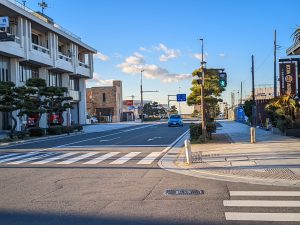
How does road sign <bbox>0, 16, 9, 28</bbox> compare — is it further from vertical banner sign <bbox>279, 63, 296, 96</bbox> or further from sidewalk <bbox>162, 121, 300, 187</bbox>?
vertical banner sign <bbox>279, 63, 296, 96</bbox>

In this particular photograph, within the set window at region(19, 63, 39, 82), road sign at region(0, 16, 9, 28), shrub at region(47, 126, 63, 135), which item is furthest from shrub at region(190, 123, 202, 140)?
window at region(19, 63, 39, 82)

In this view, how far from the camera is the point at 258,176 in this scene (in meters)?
12.0

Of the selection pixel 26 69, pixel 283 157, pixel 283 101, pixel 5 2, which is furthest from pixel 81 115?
pixel 283 157

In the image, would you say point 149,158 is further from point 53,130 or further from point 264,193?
point 53,130

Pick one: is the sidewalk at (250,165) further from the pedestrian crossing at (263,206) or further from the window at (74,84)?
the window at (74,84)

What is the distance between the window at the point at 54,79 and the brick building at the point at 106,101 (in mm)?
35352

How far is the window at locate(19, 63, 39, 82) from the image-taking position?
165 feet

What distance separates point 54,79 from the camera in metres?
61.7

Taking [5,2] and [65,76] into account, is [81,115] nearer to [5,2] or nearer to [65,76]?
[65,76]

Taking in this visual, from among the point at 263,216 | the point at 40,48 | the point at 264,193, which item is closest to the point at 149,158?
the point at 264,193

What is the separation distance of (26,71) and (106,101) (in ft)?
165

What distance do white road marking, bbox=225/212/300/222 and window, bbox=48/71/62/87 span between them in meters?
53.7

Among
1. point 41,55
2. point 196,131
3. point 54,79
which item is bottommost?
point 196,131

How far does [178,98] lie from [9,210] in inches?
3771
